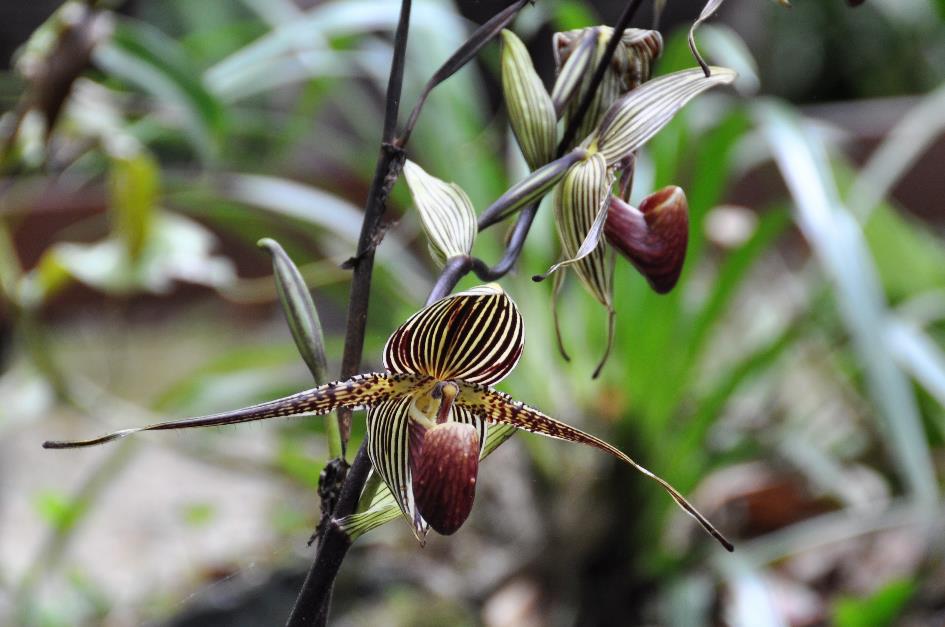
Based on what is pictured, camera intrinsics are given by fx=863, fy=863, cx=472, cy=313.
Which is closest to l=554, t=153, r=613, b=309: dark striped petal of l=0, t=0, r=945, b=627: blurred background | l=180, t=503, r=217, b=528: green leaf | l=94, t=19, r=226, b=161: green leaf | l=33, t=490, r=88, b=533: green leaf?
l=0, t=0, r=945, b=627: blurred background

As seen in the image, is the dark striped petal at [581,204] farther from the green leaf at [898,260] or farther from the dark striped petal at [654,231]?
the green leaf at [898,260]

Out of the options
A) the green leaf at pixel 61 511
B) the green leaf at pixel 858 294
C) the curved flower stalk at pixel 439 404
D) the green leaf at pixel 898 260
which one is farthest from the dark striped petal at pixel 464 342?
the green leaf at pixel 898 260

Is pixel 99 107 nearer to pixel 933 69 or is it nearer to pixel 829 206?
pixel 829 206

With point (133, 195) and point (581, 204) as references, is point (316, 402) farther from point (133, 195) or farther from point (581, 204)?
point (133, 195)

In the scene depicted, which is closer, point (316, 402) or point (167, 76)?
point (316, 402)

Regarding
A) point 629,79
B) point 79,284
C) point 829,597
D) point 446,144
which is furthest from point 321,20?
point 79,284

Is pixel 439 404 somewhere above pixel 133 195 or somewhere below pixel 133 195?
above

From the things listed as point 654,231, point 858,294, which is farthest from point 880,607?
point 654,231
